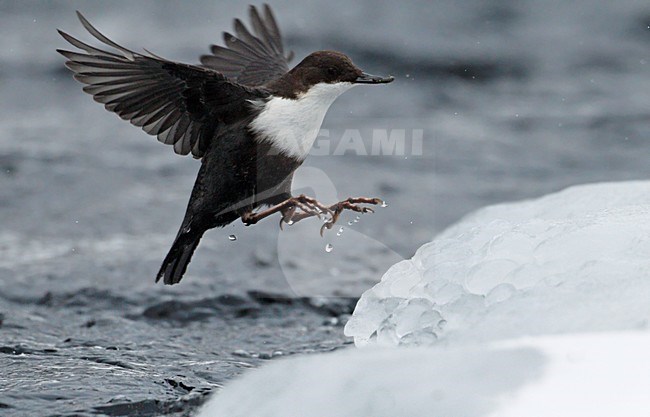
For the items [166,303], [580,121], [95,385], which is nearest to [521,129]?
[580,121]

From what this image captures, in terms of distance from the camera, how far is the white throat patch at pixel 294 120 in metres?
3.60

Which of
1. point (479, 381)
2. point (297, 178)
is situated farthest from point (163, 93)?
point (297, 178)

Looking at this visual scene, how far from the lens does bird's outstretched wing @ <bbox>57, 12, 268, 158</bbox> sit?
3480 mm

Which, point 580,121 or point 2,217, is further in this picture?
point 580,121

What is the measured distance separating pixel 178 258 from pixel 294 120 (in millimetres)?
660

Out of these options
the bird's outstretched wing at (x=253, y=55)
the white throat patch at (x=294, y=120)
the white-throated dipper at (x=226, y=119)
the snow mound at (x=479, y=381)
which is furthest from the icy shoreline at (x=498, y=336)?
the bird's outstretched wing at (x=253, y=55)

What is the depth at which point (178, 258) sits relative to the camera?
3789 millimetres

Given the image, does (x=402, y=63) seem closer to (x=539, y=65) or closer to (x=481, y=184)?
(x=539, y=65)

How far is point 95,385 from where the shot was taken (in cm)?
354

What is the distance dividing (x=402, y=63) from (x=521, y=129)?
1.33 metres

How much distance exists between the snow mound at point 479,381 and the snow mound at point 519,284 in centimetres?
17

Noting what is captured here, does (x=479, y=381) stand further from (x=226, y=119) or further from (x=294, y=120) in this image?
(x=226, y=119)

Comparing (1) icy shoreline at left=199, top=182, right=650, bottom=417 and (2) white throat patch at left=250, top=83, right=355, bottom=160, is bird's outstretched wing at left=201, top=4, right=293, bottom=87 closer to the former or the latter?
(2) white throat patch at left=250, top=83, right=355, bottom=160

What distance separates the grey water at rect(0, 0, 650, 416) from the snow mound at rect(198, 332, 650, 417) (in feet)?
2.66
